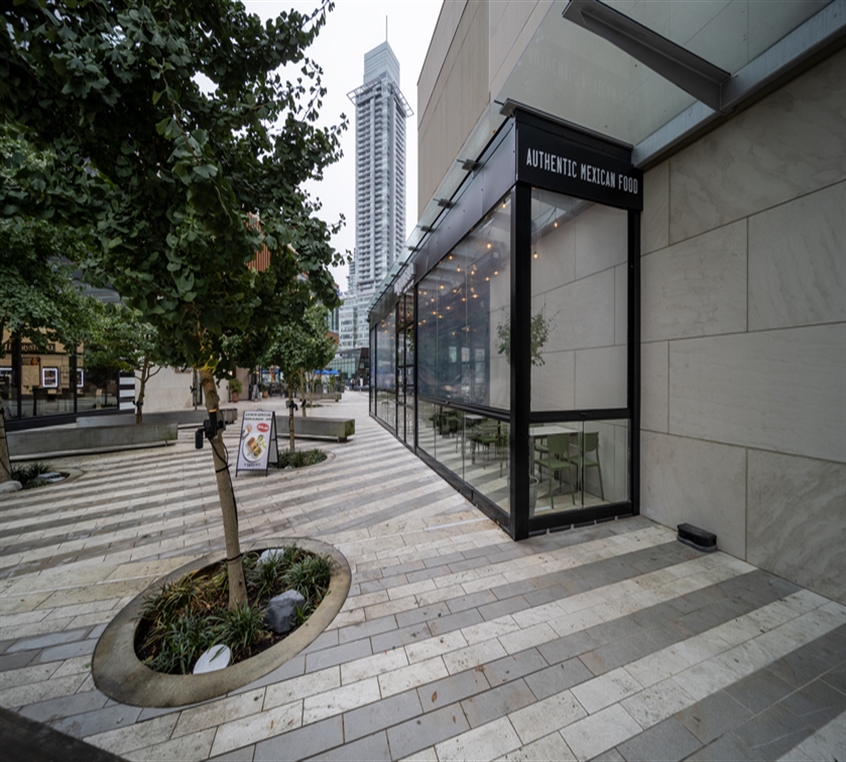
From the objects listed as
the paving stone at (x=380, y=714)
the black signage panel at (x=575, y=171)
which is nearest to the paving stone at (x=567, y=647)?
the paving stone at (x=380, y=714)

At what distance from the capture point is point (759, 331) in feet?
12.6

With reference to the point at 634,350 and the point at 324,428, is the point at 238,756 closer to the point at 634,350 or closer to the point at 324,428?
the point at 634,350

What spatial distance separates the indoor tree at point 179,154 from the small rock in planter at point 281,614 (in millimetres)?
352

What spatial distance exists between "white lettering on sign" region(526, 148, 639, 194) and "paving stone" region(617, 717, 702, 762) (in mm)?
5501

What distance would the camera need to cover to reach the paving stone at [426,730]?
1.97 meters

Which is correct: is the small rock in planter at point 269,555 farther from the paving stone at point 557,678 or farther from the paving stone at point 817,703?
the paving stone at point 817,703

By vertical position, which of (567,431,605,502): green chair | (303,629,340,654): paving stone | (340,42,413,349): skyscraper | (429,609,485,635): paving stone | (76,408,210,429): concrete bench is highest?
(340,42,413,349): skyscraper

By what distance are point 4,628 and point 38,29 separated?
451 cm

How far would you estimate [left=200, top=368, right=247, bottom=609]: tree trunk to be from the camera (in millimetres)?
3098

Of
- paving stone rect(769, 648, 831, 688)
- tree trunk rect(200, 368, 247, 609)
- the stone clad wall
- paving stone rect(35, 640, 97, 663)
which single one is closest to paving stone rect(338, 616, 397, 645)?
tree trunk rect(200, 368, 247, 609)

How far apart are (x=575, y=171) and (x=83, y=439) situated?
535 inches

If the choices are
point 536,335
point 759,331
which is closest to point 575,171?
point 536,335

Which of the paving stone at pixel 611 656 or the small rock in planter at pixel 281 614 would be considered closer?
the paving stone at pixel 611 656

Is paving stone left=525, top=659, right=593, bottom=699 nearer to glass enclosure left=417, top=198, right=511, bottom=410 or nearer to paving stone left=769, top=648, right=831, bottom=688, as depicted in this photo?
paving stone left=769, top=648, right=831, bottom=688
